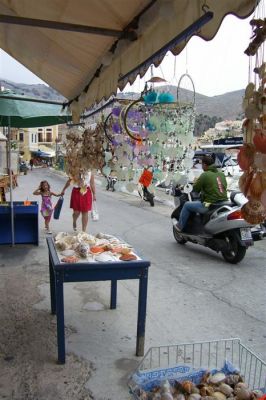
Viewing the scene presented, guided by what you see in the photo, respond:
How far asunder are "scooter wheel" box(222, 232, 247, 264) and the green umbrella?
11.2ft

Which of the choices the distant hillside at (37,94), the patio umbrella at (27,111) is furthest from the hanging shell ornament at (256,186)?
the distant hillside at (37,94)

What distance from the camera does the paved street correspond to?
130 inches

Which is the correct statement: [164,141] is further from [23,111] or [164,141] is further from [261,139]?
[23,111]

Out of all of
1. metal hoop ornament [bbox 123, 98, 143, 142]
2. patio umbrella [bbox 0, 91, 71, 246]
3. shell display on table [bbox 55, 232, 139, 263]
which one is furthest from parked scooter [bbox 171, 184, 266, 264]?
patio umbrella [bbox 0, 91, 71, 246]

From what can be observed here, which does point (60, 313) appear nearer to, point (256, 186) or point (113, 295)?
point (113, 295)

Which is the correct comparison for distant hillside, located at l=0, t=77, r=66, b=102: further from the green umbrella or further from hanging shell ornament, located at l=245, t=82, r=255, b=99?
hanging shell ornament, located at l=245, t=82, r=255, b=99

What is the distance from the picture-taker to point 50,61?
4.72 metres

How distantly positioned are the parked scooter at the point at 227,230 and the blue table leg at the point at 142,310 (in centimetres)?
272

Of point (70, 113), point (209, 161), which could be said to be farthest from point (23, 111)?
point (209, 161)

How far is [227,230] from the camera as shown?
249 inches

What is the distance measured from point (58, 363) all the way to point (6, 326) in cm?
92

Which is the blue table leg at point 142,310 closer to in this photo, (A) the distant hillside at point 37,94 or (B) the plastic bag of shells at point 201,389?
(B) the plastic bag of shells at point 201,389

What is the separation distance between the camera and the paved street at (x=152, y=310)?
10.9 feet

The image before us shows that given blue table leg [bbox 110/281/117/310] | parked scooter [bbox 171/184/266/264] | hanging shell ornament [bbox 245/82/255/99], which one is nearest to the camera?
hanging shell ornament [bbox 245/82/255/99]
